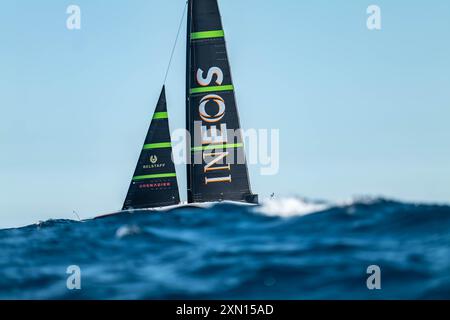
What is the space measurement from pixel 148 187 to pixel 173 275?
70.8 ft

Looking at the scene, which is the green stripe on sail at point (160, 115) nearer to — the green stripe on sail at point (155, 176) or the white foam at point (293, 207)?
the green stripe on sail at point (155, 176)

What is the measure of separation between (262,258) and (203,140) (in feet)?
68.2

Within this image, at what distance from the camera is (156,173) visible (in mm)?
34188

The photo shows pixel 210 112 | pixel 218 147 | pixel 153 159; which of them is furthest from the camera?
pixel 153 159

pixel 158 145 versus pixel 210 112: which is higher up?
pixel 210 112

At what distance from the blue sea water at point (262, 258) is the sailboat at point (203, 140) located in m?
15.0

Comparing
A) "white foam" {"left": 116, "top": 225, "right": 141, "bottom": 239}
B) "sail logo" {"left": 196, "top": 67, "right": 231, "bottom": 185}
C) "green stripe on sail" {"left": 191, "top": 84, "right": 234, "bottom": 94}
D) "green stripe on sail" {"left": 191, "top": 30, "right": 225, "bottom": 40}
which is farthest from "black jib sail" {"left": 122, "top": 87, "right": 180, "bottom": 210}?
"white foam" {"left": 116, "top": 225, "right": 141, "bottom": 239}

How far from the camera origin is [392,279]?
11.5 metres

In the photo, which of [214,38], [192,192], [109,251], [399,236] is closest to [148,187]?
[192,192]

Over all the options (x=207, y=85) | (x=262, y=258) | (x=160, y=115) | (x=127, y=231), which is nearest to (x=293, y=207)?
(x=127, y=231)

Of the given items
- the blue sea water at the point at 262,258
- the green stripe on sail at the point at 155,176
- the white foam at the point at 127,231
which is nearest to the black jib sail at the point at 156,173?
the green stripe on sail at the point at 155,176

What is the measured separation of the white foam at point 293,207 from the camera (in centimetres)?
1764

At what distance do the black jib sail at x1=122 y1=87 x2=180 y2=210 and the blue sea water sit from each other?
49.0 ft

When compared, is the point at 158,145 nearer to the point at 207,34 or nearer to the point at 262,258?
the point at 207,34
